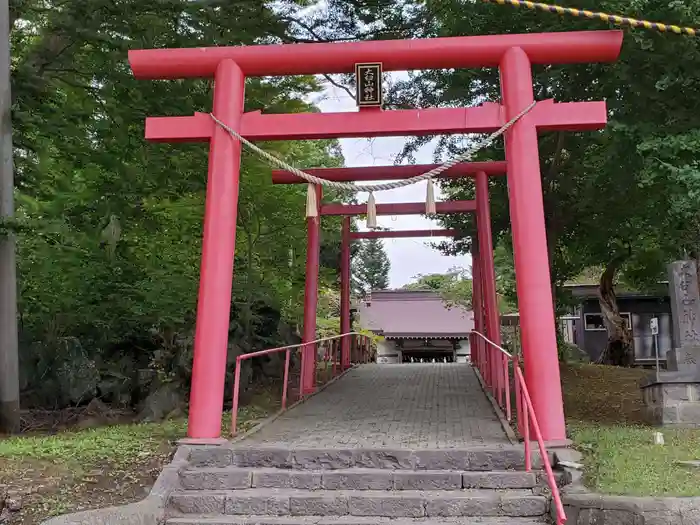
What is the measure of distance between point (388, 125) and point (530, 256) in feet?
6.53

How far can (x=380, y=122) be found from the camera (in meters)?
6.81

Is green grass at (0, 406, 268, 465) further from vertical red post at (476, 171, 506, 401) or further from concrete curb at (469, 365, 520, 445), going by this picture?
vertical red post at (476, 171, 506, 401)

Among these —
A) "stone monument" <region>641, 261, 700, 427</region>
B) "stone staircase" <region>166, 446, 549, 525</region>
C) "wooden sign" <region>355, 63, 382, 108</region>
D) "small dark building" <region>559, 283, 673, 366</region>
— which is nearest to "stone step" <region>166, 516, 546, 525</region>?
"stone staircase" <region>166, 446, 549, 525</region>

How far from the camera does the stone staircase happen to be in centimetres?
493

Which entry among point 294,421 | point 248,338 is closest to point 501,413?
point 294,421

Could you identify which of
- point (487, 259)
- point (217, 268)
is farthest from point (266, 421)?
point (487, 259)

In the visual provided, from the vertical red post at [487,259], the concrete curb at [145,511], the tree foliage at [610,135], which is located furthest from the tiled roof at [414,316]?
the concrete curb at [145,511]

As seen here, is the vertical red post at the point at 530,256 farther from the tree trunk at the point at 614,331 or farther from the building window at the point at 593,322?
the building window at the point at 593,322

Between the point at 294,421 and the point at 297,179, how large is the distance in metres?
4.91

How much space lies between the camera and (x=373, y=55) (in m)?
6.86

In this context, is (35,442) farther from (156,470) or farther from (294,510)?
(294,510)

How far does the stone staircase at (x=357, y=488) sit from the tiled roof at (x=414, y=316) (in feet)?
68.0

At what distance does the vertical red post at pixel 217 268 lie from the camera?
6324 millimetres

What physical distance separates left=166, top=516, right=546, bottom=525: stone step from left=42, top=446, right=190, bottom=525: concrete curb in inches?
6.8
